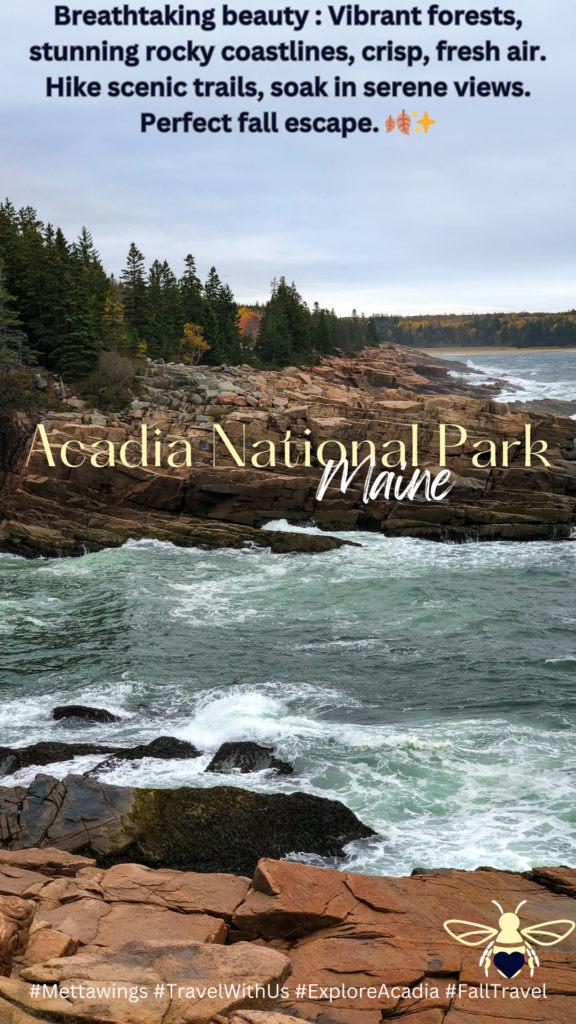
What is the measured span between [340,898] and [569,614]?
17.9 meters

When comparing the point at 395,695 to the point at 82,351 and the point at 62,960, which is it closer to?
the point at 62,960

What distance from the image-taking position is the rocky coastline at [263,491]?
34531mm

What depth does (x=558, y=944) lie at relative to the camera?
8109 millimetres

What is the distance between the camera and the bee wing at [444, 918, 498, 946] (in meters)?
8.17

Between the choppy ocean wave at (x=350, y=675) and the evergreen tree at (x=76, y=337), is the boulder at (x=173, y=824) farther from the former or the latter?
the evergreen tree at (x=76, y=337)

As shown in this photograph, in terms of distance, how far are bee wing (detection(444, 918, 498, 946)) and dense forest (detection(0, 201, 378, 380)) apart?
137 ft

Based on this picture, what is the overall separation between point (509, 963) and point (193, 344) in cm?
6684

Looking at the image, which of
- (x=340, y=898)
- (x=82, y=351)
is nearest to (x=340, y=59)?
(x=340, y=898)

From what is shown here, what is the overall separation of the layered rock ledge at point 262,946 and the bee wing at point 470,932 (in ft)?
0.42

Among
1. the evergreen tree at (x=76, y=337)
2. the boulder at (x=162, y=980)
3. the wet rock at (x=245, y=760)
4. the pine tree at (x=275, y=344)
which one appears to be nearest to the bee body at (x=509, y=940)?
the boulder at (x=162, y=980)

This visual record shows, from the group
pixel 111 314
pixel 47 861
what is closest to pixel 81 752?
pixel 47 861

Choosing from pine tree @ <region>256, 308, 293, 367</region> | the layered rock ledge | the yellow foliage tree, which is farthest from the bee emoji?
pine tree @ <region>256, 308, 293, 367</region>

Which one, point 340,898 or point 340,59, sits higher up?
point 340,59

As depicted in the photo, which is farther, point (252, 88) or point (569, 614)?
point (569, 614)
